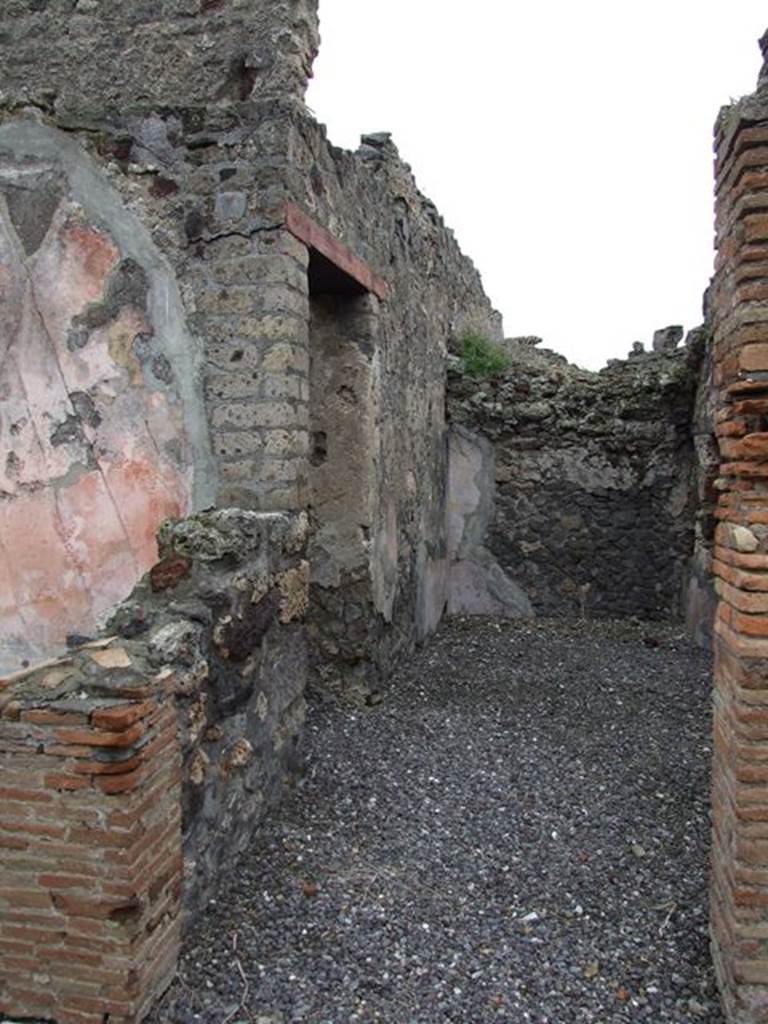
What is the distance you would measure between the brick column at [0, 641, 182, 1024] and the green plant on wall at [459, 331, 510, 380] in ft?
18.3

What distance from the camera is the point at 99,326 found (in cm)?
376

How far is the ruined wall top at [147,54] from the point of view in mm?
3787

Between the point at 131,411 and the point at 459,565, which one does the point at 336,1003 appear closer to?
the point at 131,411

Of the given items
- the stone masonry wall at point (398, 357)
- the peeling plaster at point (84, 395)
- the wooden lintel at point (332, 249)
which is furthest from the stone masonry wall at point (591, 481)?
the peeling plaster at point (84, 395)

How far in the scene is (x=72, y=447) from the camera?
383cm

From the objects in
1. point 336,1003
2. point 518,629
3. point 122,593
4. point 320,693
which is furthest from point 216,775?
point 518,629

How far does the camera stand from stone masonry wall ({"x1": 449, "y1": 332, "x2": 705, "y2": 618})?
7297mm

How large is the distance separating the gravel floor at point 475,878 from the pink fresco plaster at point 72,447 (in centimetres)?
130

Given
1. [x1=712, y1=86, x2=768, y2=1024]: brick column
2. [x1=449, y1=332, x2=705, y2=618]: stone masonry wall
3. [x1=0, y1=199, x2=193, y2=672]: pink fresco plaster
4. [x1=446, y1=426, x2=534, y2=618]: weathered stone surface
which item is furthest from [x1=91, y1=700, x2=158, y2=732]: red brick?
[x1=449, y1=332, x2=705, y2=618]: stone masonry wall

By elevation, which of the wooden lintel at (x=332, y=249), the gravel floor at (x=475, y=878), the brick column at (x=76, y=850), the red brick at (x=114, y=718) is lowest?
the gravel floor at (x=475, y=878)

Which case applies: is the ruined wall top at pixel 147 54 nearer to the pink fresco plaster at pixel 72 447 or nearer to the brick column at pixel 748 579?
the pink fresco plaster at pixel 72 447

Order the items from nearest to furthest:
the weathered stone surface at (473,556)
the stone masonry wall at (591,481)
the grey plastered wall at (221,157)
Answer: the grey plastered wall at (221,157) < the stone masonry wall at (591,481) < the weathered stone surface at (473,556)

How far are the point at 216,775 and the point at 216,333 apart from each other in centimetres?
179

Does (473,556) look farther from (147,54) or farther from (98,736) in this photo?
(98,736)
